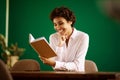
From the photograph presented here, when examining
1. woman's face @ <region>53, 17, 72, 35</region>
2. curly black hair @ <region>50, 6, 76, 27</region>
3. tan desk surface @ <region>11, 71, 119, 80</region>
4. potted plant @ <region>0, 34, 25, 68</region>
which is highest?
curly black hair @ <region>50, 6, 76, 27</region>

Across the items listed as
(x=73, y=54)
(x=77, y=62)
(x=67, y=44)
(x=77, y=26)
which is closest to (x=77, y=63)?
(x=77, y=62)

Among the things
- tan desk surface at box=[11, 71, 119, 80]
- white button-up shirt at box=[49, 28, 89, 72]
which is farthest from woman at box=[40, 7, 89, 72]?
tan desk surface at box=[11, 71, 119, 80]

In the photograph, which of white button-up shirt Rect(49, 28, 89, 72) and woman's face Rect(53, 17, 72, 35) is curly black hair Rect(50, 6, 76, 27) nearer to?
woman's face Rect(53, 17, 72, 35)

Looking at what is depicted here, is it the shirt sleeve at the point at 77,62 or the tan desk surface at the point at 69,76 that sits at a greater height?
the tan desk surface at the point at 69,76

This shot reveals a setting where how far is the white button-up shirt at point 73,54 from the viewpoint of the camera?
2.34 m

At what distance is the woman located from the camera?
2354 mm

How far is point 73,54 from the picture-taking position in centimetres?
245

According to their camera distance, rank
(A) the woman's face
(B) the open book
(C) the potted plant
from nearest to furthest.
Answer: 1. (B) the open book
2. (A) the woman's face
3. (C) the potted plant

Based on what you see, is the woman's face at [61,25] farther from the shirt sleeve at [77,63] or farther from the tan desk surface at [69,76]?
the tan desk surface at [69,76]

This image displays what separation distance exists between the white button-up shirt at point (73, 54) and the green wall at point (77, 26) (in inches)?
75.8

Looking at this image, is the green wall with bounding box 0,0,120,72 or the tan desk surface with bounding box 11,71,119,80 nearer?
the tan desk surface with bounding box 11,71,119,80

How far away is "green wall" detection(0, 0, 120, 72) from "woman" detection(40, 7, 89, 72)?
6.03ft

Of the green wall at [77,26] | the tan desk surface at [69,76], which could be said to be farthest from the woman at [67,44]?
the green wall at [77,26]

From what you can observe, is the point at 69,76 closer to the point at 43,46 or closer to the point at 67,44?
the point at 43,46
